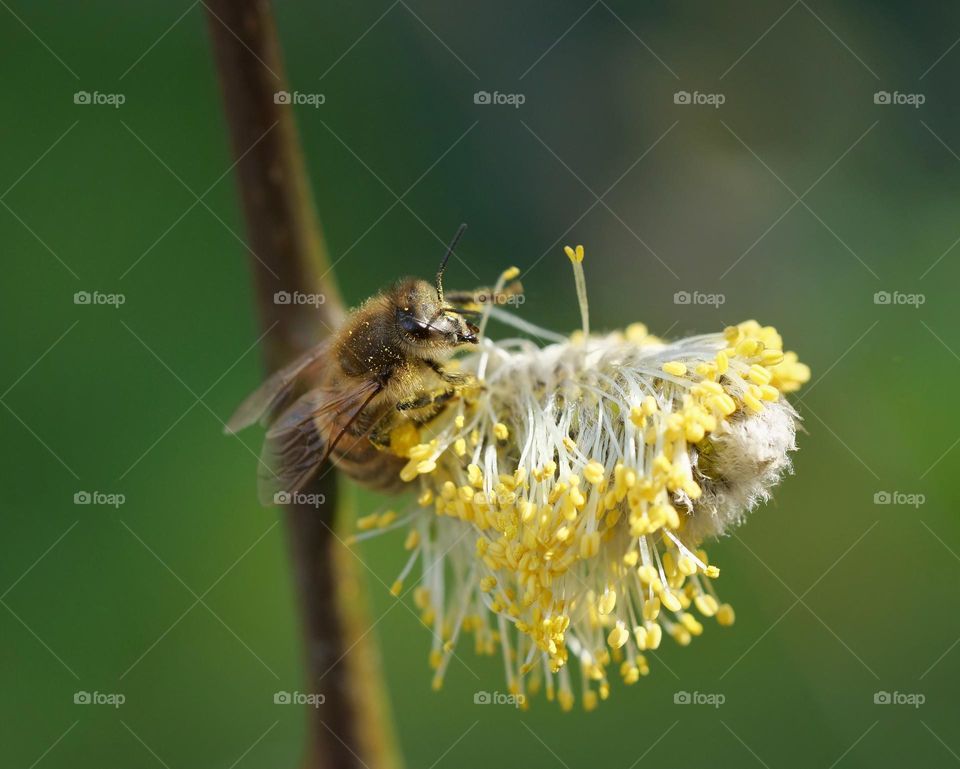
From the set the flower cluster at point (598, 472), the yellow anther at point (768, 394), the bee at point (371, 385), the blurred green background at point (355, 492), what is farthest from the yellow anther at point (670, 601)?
the blurred green background at point (355, 492)

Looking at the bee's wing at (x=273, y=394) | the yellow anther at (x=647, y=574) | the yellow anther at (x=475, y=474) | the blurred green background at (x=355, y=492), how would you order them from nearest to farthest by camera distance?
1. the yellow anther at (x=647, y=574)
2. the yellow anther at (x=475, y=474)
3. the bee's wing at (x=273, y=394)
4. the blurred green background at (x=355, y=492)

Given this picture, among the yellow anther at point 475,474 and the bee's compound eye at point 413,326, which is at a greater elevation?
the bee's compound eye at point 413,326

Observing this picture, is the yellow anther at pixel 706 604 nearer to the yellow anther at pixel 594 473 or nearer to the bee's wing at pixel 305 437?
the yellow anther at pixel 594 473

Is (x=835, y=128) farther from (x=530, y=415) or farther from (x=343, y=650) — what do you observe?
(x=343, y=650)

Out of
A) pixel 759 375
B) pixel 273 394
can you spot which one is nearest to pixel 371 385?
pixel 273 394

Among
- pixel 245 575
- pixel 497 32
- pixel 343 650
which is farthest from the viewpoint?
pixel 497 32

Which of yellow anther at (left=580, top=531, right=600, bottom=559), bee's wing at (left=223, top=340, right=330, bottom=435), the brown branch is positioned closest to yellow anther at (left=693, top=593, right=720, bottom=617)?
yellow anther at (left=580, top=531, right=600, bottom=559)

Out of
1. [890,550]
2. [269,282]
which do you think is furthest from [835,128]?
[269,282]
